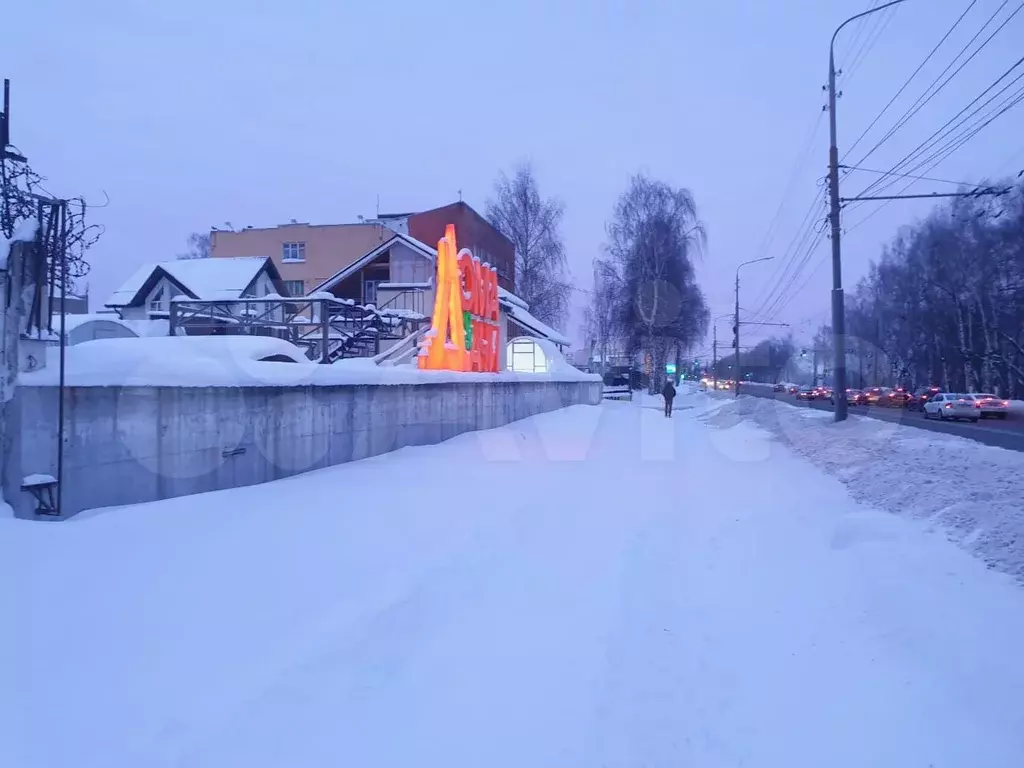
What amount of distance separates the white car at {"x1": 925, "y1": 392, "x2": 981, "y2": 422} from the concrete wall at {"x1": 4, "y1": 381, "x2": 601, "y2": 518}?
28.0 m

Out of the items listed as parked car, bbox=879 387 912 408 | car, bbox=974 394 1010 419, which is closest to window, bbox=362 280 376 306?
car, bbox=974 394 1010 419

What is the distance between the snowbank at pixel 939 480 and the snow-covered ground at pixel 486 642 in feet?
1.28

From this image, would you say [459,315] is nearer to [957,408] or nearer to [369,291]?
[369,291]

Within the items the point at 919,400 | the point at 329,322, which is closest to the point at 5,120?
the point at 329,322

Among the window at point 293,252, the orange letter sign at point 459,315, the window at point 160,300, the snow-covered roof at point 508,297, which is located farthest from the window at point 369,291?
the window at point 293,252

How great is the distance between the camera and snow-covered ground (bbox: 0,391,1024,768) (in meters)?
3.75

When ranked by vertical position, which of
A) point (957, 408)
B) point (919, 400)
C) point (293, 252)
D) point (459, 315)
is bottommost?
point (957, 408)

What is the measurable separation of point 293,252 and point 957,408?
1818 inches

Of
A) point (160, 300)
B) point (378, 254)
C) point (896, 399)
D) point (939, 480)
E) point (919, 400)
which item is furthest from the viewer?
point (896, 399)

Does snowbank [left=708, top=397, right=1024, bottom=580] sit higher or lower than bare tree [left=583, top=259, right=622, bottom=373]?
lower

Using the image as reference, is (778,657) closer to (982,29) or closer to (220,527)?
(220,527)

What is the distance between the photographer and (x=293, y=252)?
5925 cm

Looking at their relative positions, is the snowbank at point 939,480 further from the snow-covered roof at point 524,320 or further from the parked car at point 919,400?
the parked car at point 919,400

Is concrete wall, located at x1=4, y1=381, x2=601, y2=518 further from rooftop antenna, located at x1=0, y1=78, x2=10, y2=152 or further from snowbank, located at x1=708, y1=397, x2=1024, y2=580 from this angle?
snowbank, located at x1=708, y1=397, x2=1024, y2=580
